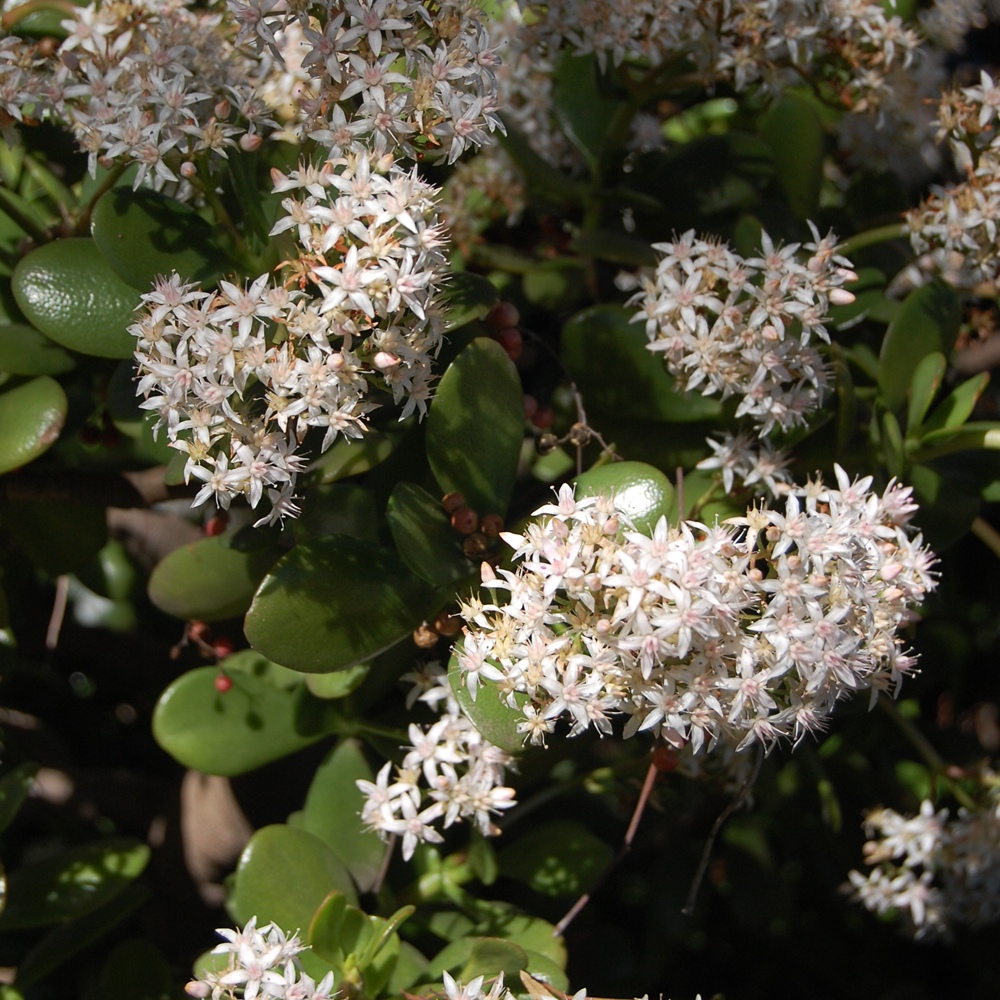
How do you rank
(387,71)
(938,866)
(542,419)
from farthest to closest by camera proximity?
(938,866) < (542,419) < (387,71)

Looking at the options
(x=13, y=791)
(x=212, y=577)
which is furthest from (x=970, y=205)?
(x=13, y=791)

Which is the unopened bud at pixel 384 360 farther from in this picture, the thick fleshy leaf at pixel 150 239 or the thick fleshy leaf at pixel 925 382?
the thick fleshy leaf at pixel 925 382

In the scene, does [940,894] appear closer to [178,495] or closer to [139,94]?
[178,495]

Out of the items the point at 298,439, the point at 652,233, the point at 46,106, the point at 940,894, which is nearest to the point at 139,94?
the point at 46,106

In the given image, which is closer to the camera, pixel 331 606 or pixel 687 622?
pixel 687 622

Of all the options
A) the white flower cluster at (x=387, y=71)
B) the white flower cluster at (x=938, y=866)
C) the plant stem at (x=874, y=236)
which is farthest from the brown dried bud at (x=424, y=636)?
the white flower cluster at (x=938, y=866)

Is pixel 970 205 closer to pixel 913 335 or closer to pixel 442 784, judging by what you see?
pixel 913 335
